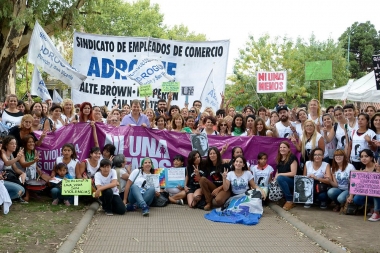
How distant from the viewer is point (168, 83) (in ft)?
39.9

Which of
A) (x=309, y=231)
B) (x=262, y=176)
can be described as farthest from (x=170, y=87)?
(x=309, y=231)

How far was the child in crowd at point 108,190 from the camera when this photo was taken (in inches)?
308

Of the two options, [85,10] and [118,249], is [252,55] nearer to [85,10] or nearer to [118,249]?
[85,10]

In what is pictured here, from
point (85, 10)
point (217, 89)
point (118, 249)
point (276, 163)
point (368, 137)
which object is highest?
point (85, 10)

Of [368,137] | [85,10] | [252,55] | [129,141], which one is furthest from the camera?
[252,55]

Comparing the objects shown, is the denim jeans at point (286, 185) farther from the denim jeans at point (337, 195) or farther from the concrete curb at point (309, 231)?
the denim jeans at point (337, 195)

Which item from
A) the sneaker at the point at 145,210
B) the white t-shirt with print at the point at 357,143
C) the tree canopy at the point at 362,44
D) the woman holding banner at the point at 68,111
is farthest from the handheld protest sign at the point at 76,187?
the tree canopy at the point at 362,44

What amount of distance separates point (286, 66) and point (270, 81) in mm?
16733

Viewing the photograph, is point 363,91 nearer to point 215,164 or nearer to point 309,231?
point 215,164

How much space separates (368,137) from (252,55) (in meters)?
25.5

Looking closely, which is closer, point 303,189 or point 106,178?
point 106,178

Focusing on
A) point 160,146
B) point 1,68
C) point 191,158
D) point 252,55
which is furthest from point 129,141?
point 252,55

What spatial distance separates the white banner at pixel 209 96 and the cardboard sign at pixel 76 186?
18.1 feet

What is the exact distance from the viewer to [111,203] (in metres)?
7.90
